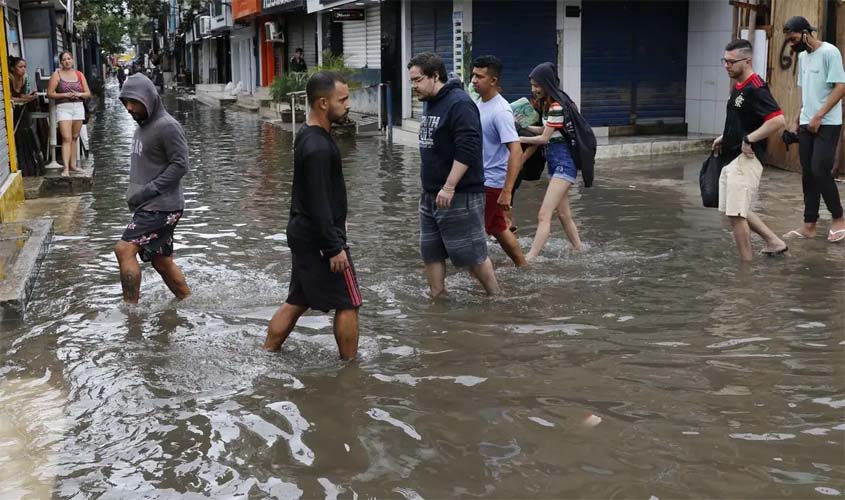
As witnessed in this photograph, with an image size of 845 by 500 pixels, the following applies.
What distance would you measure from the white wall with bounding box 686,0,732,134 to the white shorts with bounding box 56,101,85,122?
10.6 m

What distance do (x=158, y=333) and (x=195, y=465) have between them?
7.34 ft

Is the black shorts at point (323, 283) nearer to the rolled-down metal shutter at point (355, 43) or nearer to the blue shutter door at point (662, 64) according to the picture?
the blue shutter door at point (662, 64)

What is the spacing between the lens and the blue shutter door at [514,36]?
56.3ft

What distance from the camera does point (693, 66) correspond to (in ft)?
58.2

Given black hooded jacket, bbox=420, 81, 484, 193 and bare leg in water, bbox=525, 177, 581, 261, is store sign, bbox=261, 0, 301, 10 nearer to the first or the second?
bare leg in water, bbox=525, 177, 581, 261

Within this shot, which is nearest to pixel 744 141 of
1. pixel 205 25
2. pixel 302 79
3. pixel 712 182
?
pixel 712 182

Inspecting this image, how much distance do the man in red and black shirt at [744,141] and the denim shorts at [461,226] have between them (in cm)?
230

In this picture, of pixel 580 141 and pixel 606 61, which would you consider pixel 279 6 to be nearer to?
pixel 606 61

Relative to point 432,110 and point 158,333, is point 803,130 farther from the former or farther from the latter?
point 158,333

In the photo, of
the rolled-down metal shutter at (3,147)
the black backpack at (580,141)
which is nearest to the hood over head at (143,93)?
the black backpack at (580,141)

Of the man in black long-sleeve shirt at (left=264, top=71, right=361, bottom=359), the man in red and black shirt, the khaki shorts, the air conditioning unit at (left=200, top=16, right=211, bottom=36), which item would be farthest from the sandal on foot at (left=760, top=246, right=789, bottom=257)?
the air conditioning unit at (left=200, top=16, right=211, bottom=36)

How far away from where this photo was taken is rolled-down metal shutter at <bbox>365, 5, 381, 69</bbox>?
76.6 ft

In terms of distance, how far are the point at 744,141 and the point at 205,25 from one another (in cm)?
4835

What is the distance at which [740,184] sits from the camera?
758 centimetres
